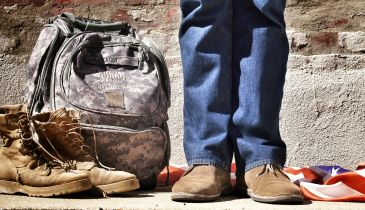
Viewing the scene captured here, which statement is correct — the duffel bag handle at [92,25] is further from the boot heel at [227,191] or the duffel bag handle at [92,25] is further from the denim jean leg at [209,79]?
the boot heel at [227,191]

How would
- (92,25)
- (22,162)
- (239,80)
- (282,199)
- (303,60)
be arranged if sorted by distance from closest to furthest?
(282,199) < (22,162) < (239,80) < (92,25) < (303,60)

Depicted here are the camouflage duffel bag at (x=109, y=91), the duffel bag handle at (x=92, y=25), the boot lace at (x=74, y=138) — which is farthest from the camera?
the duffel bag handle at (x=92, y=25)

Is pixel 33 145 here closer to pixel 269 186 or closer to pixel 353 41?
pixel 269 186

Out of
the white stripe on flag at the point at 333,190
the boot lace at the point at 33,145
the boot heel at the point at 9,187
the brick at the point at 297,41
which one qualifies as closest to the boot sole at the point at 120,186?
the boot lace at the point at 33,145

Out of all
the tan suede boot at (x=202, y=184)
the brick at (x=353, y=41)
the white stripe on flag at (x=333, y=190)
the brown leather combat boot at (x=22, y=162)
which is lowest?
the white stripe on flag at (x=333, y=190)

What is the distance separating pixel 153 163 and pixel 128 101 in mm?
209

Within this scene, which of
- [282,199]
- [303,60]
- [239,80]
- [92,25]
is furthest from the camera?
[303,60]

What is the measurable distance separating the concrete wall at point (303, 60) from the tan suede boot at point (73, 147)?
0.89 m

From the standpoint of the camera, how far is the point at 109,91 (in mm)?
1919

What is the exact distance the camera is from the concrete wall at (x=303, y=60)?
8.59 ft

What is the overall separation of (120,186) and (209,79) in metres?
0.40

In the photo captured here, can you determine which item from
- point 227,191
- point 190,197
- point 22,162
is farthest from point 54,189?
point 227,191

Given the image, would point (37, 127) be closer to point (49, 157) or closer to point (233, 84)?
point (49, 157)

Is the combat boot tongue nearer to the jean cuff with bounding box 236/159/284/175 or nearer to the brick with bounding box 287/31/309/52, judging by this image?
the jean cuff with bounding box 236/159/284/175
